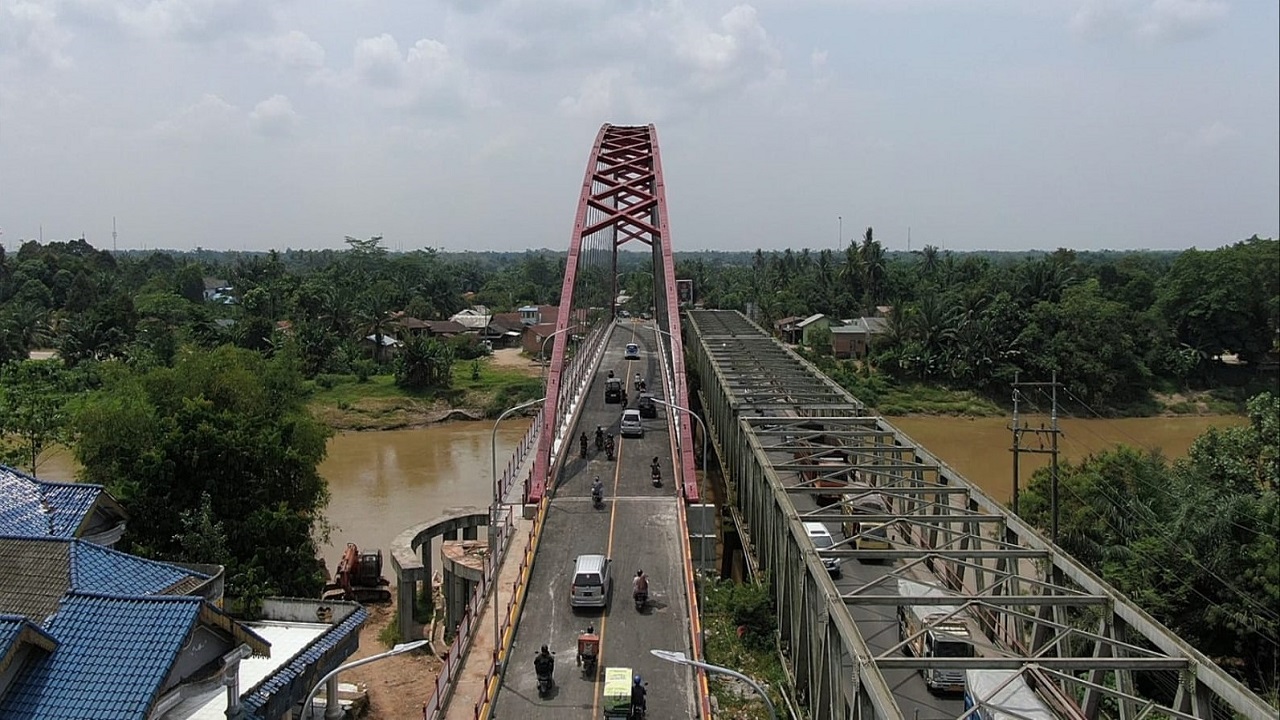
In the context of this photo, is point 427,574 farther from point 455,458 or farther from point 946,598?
point 455,458

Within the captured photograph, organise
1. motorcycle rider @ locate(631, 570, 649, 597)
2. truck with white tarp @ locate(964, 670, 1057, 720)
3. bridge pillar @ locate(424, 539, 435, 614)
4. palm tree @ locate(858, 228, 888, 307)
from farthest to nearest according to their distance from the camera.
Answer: palm tree @ locate(858, 228, 888, 307)
bridge pillar @ locate(424, 539, 435, 614)
motorcycle rider @ locate(631, 570, 649, 597)
truck with white tarp @ locate(964, 670, 1057, 720)

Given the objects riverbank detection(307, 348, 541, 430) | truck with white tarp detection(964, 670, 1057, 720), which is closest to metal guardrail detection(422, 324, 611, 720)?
truck with white tarp detection(964, 670, 1057, 720)

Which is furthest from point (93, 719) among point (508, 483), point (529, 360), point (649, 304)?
point (649, 304)

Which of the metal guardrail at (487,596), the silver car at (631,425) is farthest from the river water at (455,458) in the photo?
the silver car at (631,425)

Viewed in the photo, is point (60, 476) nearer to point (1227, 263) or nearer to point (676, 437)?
point (676, 437)

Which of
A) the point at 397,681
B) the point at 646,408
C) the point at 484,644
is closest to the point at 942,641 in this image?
the point at 484,644

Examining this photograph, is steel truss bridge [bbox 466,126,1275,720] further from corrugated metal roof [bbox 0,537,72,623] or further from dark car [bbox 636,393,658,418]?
corrugated metal roof [bbox 0,537,72,623]
